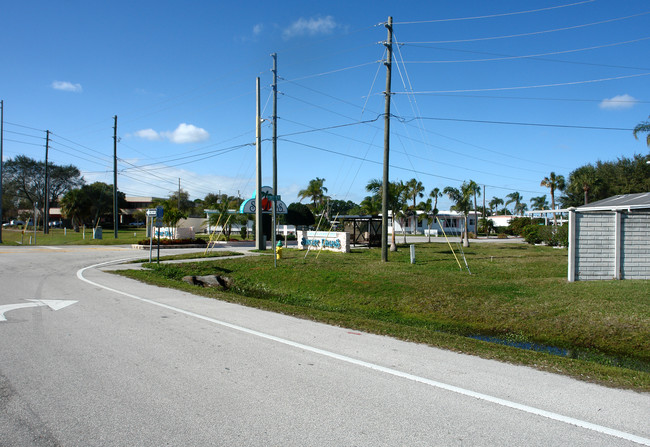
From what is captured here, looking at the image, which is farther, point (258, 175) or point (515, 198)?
point (515, 198)

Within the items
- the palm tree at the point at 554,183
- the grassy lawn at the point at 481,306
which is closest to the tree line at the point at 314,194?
the palm tree at the point at 554,183

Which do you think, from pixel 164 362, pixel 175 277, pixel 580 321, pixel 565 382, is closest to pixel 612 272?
pixel 580 321

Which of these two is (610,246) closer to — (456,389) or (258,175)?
(456,389)

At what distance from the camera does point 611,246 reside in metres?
14.3

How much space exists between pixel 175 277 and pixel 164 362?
12722mm

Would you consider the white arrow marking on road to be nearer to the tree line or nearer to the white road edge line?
the white road edge line

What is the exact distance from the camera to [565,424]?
431 cm

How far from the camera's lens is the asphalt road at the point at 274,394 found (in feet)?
13.1

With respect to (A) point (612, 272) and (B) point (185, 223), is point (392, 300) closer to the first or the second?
(A) point (612, 272)

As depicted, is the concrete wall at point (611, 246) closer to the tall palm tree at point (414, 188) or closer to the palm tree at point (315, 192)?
the tall palm tree at point (414, 188)

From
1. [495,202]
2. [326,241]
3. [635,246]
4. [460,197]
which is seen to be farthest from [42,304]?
[495,202]

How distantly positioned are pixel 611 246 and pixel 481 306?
584 cm

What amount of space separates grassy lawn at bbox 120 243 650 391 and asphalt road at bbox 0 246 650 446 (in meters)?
1.01

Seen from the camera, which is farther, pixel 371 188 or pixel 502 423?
pixel 371 188
